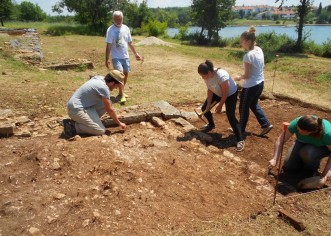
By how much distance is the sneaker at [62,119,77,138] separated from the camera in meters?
4.88

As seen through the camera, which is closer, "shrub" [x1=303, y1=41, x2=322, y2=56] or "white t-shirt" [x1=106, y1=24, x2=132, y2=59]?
"white t-shirt" [x1=106, y1=24, x2=132, y2=59]

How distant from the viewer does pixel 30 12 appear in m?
60.2

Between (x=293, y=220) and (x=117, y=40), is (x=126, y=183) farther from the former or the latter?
(x=117, y=40)

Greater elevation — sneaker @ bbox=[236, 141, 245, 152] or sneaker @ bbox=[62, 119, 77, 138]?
sneaker @ bbox=[62, 119, 77, 138]

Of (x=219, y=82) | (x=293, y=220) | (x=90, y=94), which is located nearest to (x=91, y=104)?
(x=90, y=94)

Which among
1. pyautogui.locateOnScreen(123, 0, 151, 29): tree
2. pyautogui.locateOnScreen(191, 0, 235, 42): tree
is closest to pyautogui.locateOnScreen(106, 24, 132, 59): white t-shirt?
pyautogui.locateOnScreen(191, 0, 235, 42): tree

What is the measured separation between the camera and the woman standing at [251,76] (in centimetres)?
467

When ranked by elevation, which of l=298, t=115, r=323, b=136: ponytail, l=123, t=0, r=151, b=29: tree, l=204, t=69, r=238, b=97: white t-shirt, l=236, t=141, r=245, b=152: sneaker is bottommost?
l=236, t=141, r=245, b=152: sneaker

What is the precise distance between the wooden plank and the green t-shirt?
1.00 metres

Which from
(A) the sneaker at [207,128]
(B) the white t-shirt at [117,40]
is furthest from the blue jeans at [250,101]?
(B) the white t-shirt at [117,40]

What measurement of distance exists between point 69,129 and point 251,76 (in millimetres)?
2788

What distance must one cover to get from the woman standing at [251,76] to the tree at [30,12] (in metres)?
61.4

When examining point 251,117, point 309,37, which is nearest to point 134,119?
point 251,117

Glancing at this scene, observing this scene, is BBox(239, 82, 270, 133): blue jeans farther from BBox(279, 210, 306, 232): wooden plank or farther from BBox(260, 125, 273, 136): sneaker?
BBox(279, 210, 306, 232): wooden plank
